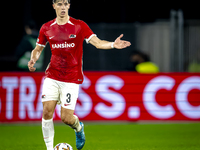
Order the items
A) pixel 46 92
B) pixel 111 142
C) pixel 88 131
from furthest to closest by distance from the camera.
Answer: pixel 88 131 → pixel 111 142 → pixel 46 92

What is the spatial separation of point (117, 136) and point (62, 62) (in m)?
2.69

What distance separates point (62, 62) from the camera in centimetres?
606

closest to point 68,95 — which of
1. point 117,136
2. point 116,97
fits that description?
point 117,136

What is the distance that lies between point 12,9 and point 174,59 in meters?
5.17

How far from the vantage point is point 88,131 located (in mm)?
8945

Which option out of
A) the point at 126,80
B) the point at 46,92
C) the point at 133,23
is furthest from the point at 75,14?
the point at 46,92

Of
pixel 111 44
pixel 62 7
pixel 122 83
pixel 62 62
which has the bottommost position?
pixel 122 83

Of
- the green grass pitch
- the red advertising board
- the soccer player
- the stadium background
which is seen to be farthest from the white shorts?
the red advertising board

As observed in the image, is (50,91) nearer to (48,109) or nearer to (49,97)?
(49,97)

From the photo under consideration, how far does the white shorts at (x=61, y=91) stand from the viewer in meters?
6.04

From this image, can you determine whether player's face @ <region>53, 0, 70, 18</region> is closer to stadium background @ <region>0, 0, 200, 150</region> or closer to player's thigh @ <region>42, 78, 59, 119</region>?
player's thigh @ <region>42, 78, 59, 119</region>

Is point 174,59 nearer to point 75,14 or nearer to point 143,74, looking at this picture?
point 143,74

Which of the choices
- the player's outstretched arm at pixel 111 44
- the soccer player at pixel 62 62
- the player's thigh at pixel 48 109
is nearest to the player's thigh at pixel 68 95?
the soccer player at pixel 62 62

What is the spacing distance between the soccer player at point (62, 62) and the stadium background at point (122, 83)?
118 centimetres
